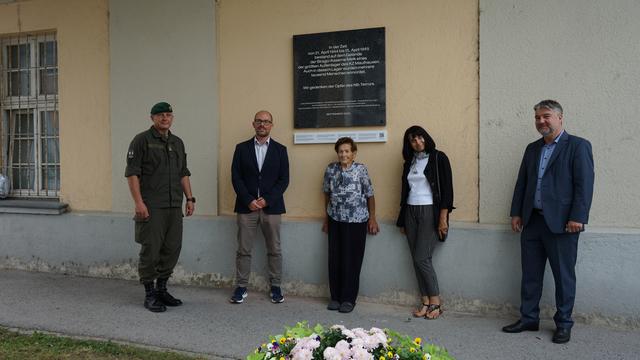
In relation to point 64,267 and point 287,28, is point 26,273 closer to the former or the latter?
point 64,267

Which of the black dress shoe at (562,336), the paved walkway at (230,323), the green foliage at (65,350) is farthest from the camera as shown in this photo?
the black dress shoe at (562,336)

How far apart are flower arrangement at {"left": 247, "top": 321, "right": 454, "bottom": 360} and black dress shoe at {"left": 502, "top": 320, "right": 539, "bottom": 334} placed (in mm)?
2547

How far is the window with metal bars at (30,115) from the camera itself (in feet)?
21.7

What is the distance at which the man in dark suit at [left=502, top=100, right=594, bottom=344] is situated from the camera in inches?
154

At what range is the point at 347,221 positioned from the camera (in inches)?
189

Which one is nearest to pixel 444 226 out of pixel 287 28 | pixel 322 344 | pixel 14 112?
pixel 287 28

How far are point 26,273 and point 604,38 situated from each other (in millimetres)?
6678

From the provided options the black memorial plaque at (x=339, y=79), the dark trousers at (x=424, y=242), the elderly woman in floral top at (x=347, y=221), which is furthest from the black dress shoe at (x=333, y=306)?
the black memorial plaque at (x=339, y=79)

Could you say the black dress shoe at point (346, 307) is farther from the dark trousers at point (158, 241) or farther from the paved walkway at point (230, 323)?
the dark trousers at point (158, 241)

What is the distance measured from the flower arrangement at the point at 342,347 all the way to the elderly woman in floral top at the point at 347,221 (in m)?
2.77

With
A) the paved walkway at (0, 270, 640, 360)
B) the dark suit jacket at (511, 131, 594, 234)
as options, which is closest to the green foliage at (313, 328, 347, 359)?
the paved walkway at (0, 270, 640, 360)

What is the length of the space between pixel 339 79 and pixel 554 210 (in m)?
2.36

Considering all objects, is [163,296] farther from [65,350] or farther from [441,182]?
[441,182]

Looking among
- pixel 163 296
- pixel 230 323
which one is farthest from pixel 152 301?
pixel 230 323
